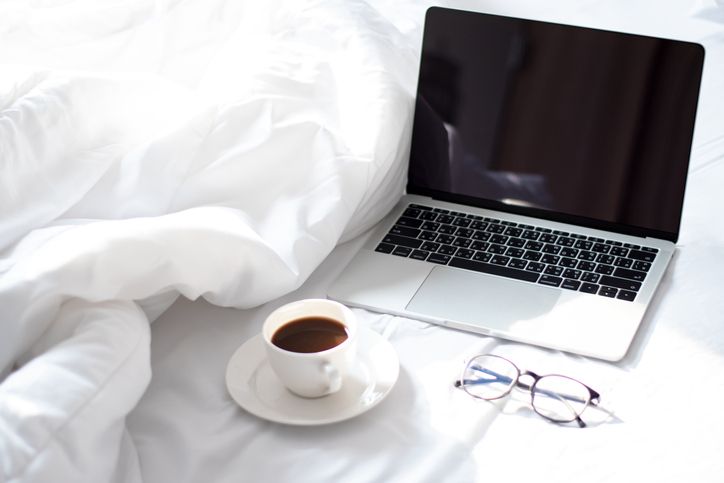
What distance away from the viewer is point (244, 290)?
0.83 metres

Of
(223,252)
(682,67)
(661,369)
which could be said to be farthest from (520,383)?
(682,67)

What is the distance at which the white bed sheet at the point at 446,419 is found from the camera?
68 cm

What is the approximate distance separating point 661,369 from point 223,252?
411 millimetres

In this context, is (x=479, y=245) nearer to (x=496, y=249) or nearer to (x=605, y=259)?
(x=496, y=249)

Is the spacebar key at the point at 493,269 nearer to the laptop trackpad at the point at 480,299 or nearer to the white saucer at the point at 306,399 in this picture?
the laptop trackpad at the point at 480,299

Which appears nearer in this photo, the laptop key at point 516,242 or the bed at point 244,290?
the bed at point 244,290

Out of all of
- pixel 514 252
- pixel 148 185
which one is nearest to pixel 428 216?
pixel 514 252

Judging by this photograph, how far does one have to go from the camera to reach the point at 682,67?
92cm

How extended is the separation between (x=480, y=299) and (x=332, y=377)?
23 cm

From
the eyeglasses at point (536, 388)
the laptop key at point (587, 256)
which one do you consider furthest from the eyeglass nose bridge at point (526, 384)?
the laptop key at point (587, 256)

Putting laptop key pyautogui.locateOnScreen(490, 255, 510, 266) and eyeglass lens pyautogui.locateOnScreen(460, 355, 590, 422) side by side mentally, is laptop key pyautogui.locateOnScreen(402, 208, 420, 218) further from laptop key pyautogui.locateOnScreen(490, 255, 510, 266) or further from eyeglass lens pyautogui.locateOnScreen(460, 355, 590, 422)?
eyeglass lens pyautogui.locateOnScreen(460, 355, 590, 422)

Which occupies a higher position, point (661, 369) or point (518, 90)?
point (518, 90)

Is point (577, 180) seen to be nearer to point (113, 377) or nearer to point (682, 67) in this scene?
point (682, 67)

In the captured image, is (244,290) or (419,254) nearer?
(244,290)
